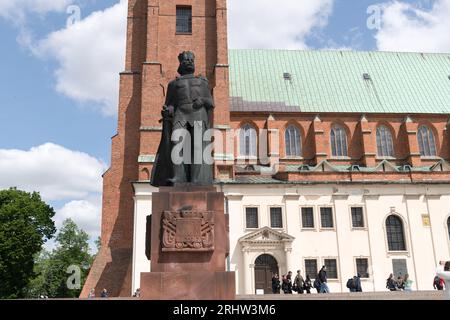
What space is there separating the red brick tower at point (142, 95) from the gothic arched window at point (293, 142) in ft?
22.3

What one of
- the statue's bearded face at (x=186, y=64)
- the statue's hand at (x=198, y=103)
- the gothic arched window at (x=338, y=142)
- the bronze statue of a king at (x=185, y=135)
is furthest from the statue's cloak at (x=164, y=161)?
the gothic arched window at (x=338, y=142)

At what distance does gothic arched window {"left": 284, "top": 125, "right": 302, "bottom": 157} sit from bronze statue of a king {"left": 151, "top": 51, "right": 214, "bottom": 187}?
26469mm

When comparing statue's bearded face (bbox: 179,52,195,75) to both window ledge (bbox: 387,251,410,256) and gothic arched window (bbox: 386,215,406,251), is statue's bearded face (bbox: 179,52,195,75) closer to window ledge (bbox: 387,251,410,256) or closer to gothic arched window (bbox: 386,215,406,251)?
window ledge (bbox: 387,251,410,256)

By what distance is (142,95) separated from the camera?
30.7 meters

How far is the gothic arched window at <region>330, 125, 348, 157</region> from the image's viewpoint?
118 ft

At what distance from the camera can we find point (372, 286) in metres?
28.6

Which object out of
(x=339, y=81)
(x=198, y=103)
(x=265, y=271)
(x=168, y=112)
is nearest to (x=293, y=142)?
(x=339, y=81)

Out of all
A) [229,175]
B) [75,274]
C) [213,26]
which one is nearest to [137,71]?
[213,26]

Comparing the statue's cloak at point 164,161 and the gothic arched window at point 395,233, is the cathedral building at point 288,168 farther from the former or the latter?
the statue's cloak at point 164,161

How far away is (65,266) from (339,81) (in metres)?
45.0

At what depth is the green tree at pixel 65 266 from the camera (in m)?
58.4

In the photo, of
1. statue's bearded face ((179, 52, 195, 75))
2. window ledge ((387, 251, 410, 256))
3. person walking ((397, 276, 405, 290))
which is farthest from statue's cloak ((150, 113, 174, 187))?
window ledge ((387, 251, 410, 256))

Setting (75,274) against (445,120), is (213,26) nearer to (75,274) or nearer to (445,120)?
(445,120)

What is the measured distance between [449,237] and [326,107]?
1352 centimetres
